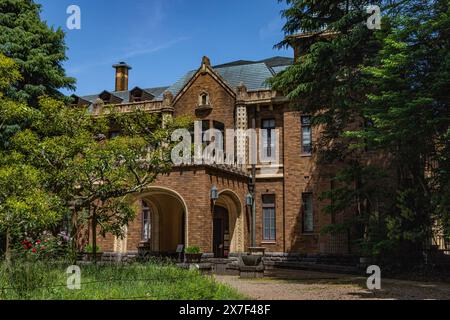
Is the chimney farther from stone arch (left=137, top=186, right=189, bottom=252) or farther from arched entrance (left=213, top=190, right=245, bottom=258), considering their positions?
arched entrance (left=213, top=190, right=245, bottom=258)

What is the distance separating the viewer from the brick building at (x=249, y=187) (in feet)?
80.8

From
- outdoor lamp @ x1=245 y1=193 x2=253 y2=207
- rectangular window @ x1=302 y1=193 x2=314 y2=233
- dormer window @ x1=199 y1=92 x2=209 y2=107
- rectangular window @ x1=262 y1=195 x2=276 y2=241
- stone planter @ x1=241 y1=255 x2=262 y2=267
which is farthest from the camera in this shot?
dormer window @ x1=199 y1=92 x2=209 y2=107

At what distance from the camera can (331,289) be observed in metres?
14.1

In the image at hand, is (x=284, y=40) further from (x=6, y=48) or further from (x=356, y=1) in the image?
(x=6, y=48)

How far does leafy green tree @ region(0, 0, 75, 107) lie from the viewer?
2236cm

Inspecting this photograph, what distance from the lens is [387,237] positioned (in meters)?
18.0

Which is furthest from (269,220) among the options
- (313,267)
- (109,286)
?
(109,286)

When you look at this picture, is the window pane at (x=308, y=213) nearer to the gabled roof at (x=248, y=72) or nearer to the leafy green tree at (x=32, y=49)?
the gabled roof at (x=248, y=72)

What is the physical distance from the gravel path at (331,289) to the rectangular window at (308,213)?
731 centimetres

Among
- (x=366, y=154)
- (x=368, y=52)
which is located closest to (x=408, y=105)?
(x=368, y=52)

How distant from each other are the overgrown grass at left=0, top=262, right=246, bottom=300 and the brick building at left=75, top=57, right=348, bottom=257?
30.6ft

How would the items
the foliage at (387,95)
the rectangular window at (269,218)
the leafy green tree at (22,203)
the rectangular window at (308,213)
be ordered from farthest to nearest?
the rectangular window at (269,218), the rectangular window at (308,213), the foliage at (387,95), the leafy green tree at (22,203)

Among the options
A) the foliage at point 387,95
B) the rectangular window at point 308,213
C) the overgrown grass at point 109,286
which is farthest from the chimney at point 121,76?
the overgrown grass at point 109,286

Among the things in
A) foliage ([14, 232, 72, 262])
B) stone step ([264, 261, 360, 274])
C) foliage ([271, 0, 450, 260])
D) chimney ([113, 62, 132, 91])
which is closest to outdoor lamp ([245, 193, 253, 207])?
stone step ([264, 261, 360, 274])
